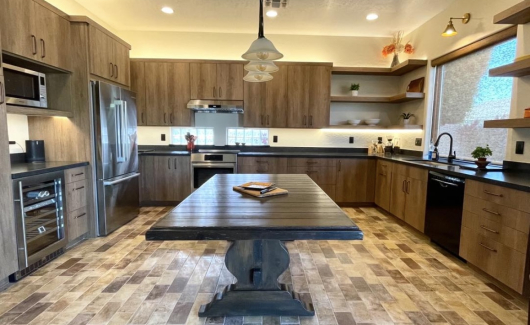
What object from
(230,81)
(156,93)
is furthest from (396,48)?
(156,93)

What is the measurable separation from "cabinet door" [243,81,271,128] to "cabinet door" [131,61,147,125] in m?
1.68

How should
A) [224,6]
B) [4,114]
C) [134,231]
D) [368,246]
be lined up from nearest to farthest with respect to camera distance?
[4,114] < [368,246] < [134,231] < [224,6]

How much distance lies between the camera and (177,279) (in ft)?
7.58

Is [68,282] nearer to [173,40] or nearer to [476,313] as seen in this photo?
[476,313]

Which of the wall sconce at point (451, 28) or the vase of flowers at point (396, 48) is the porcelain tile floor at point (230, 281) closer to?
the wall sconce at point (451, 28)

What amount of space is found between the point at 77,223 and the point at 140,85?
2472mm

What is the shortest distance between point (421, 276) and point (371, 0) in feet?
10.5

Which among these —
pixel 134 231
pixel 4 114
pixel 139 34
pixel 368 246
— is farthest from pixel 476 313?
pixel 139 34

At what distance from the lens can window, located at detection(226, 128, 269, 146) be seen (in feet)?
16.3

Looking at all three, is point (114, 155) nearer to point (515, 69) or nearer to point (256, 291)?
point (256, 291)

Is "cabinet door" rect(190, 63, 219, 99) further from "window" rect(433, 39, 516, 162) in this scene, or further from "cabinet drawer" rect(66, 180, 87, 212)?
"window" rect(433, 39, 516, 162)

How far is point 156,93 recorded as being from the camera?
4.54 m

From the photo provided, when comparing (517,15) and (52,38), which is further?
(52,38)

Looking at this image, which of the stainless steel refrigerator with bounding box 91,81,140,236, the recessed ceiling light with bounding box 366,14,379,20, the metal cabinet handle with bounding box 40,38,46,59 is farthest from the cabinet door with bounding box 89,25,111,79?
the recessed ceiling light with bounding box 366,14,379,20
